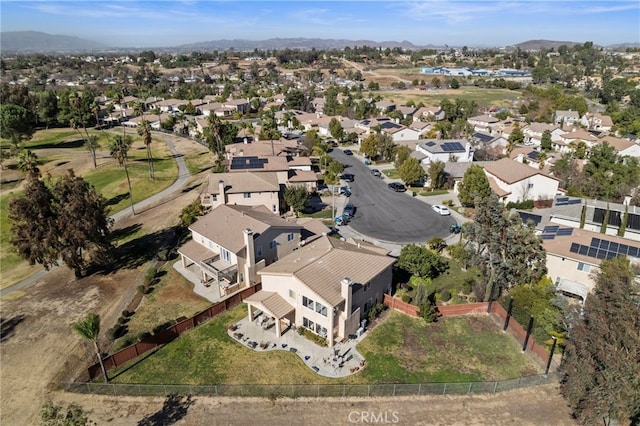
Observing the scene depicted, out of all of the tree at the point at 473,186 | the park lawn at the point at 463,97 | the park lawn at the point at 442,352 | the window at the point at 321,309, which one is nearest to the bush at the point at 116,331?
the window at the point at 321,309

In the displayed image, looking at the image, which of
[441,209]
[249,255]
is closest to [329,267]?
[249,255]

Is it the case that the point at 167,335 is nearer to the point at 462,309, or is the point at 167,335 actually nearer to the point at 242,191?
the point at 462,309

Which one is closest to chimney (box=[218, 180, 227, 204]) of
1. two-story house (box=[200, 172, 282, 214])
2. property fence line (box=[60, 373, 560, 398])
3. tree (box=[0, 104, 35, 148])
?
two-story house (box=[200, 172, 282, 214])

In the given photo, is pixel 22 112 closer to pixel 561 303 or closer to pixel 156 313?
pixel 156 313

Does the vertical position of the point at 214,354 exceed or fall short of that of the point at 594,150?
it falls short

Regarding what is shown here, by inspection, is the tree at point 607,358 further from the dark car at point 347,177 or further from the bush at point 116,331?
the dark car at point 347,177

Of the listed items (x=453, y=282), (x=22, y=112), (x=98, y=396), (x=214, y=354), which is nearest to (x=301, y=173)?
(x=453, y=282)
